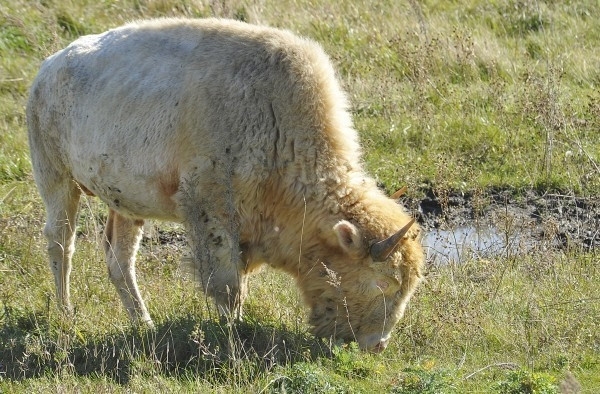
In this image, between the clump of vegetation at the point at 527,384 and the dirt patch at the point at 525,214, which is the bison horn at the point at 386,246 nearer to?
the clump of vegetation at the point at 527,384

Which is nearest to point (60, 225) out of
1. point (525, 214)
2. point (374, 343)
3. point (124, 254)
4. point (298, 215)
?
point (124, 254)

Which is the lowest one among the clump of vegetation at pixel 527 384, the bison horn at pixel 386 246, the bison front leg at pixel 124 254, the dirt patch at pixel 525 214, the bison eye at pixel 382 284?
the dirt patch at pixel 525 214

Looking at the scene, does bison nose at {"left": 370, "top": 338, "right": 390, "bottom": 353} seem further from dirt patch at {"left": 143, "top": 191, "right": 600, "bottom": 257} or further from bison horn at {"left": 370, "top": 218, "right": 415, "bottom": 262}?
dirt patch at {"left": 143, "top": 191, "right": 600, "bottom": 257}

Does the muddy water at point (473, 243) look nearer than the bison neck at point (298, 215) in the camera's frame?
No

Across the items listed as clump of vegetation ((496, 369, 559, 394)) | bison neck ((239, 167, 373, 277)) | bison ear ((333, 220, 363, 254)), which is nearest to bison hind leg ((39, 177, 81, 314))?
bison neck ((239, 167, 373, 277))

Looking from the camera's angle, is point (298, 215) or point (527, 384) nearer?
point (527, 384)

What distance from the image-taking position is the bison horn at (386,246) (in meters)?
6.41

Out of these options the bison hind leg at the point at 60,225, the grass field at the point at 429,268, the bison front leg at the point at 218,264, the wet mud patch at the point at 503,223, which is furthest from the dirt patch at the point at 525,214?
the bison hind leg at the point at 60,225

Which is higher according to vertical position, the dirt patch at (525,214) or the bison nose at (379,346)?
the bison nose at (379,346)

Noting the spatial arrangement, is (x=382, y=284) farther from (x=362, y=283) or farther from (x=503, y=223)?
(x=503, y=223)

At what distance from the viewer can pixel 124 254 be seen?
8.10 meters

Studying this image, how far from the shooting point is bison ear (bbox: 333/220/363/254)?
652 cm

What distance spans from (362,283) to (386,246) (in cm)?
35

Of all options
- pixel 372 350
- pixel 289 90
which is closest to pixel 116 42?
pixel 289 90
